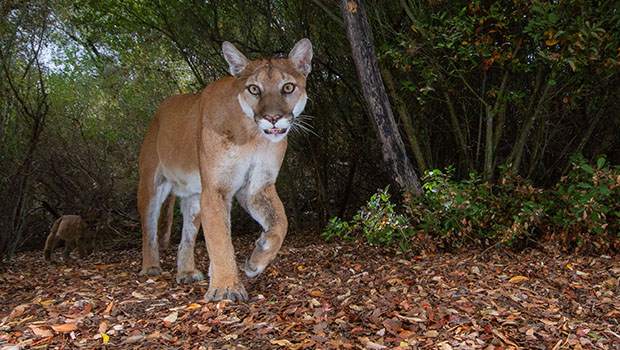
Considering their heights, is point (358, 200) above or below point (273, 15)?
below

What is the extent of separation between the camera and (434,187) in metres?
4.63

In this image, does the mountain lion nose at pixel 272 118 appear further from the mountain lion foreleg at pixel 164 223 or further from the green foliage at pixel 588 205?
the green foliage at pixel 588 205

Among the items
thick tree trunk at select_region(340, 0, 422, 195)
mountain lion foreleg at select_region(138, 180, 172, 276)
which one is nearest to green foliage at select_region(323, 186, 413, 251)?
thick tree trunk at select_region(340, 0, 422, 195)

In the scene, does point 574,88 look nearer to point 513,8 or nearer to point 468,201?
point 513,8

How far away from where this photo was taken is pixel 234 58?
12.5 ft

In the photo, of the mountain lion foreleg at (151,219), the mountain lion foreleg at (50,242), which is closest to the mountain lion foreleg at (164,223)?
the mountain lion foreleg at (151,219)

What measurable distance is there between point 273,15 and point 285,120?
4.14 m

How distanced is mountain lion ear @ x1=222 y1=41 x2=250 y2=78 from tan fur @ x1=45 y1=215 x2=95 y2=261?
3.18 m

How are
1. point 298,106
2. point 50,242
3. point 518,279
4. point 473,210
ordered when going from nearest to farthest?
point 298,106 → point 518,279 → point 473,210 → point 50,242

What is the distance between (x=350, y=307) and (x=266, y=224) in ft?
3.03

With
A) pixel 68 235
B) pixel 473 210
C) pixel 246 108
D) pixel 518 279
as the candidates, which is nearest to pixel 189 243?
pixel 246 108

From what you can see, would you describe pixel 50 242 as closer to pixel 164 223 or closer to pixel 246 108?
pixel 164 223

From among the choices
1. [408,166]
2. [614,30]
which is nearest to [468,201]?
[408,166]

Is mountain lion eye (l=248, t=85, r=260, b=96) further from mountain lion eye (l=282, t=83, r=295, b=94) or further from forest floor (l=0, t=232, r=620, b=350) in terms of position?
forest floor (l=0, t=232, r=620, b=350)
